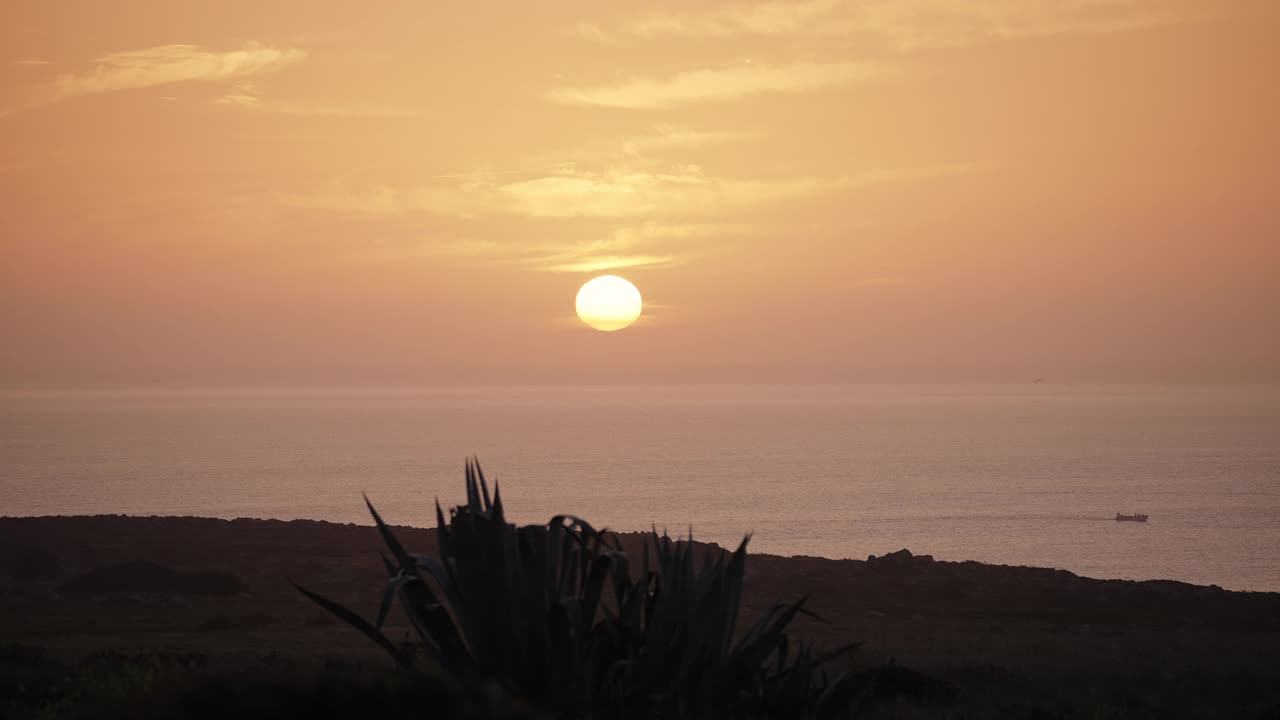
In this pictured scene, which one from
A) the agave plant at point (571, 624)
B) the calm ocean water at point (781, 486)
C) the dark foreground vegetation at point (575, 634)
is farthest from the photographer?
the calm ocean water at point (781, 486)

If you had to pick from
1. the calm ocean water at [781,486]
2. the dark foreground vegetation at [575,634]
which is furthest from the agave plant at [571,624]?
the calm ocean water at [781,486]

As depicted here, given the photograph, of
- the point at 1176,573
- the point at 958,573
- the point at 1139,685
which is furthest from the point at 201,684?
the point at 1176,573

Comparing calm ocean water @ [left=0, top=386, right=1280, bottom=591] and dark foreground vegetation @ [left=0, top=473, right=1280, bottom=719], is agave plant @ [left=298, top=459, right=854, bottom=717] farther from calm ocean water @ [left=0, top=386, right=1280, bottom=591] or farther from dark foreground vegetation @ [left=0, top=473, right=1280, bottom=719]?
calm ocean water @ [left=0, top=386, right=1280, bottom=591]

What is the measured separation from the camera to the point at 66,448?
134 meters

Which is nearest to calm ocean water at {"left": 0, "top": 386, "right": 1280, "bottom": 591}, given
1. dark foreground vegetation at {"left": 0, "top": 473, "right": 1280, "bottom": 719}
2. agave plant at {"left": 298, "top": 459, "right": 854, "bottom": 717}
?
dark foreground vegetation at {"left": 0, "top": 473, "right": 1280, "bottom": 719}

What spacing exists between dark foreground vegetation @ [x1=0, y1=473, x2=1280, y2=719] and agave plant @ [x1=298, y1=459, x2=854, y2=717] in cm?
2

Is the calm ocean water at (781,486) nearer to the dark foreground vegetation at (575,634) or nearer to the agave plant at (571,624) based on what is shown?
the dark foreground vegetation at (575,634)

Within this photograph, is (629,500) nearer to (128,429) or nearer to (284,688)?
(284,688)

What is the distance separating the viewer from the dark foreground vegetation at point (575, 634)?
20.2ft

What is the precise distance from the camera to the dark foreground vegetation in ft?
20.2

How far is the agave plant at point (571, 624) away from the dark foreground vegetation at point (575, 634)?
0.02 metres

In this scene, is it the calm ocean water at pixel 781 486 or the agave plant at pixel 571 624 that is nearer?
the agave plant at pixel 571 624

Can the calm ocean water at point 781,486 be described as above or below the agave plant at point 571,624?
above

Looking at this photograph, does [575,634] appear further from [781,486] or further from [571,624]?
[781,486]
